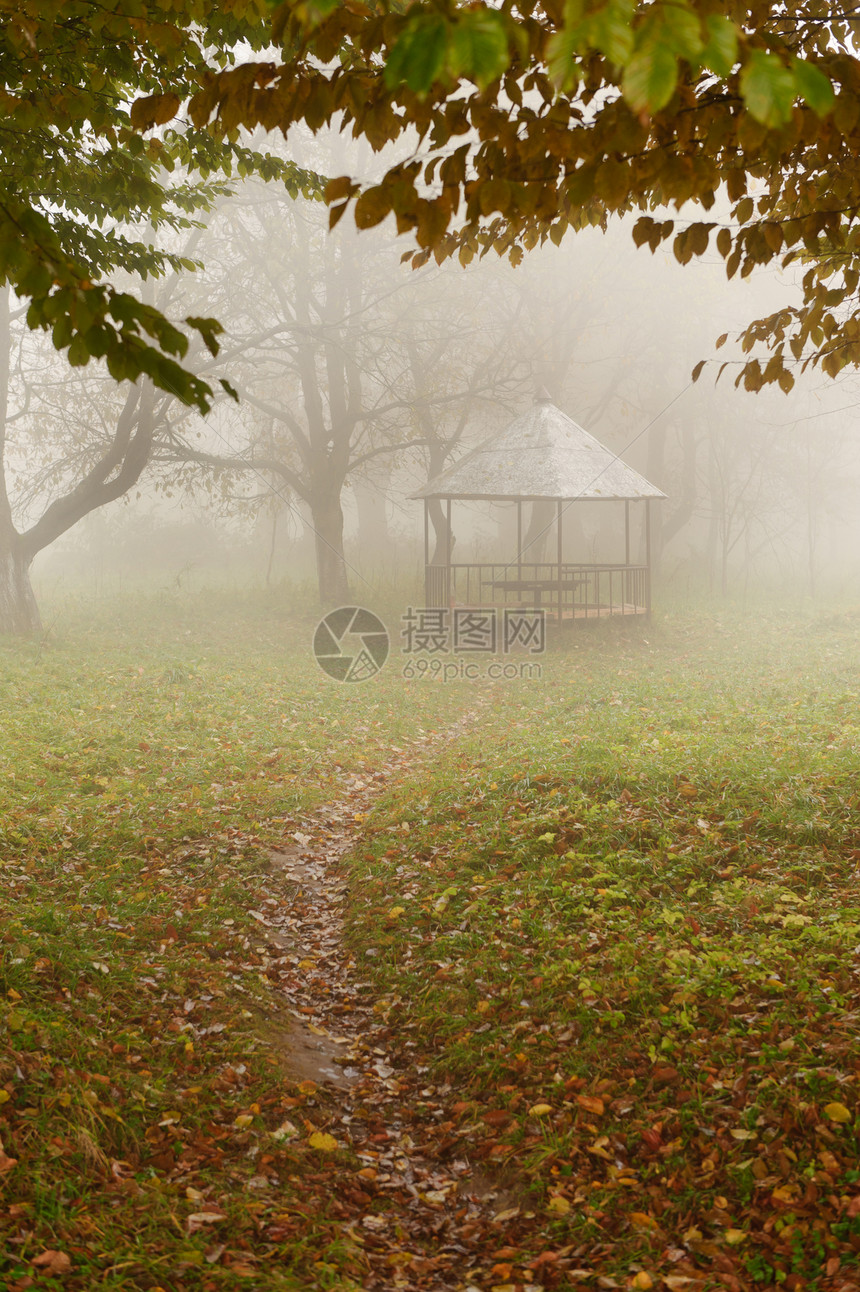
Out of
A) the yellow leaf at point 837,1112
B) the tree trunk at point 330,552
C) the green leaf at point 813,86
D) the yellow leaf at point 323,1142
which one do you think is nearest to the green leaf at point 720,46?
the green leaf at point 813,86

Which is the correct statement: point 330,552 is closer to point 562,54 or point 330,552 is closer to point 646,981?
point 646,981

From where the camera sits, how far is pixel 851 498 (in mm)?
35062

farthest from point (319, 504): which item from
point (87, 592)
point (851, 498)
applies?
point (851, 498)

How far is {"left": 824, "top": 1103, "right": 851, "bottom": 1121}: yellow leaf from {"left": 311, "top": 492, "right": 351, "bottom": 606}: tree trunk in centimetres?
1757

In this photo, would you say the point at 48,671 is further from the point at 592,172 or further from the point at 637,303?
the point at 637,303

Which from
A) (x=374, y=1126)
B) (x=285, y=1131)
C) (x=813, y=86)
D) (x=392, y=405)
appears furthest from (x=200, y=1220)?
(x=392, y=405)

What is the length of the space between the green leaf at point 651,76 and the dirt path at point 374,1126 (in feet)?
11.7

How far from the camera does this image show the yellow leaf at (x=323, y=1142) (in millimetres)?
3780

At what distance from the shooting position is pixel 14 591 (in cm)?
1602

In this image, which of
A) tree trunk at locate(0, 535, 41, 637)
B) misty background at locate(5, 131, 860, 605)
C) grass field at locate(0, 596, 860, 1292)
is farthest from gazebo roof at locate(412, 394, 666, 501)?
grass field at locate(0, 596, 860, 1292)

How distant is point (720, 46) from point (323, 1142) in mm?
4017

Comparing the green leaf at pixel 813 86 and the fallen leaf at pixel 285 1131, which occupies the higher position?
the green leaf at pixel 813 86

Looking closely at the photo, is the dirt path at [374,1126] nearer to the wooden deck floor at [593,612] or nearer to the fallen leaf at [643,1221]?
the fallen leaf at [643,1221]

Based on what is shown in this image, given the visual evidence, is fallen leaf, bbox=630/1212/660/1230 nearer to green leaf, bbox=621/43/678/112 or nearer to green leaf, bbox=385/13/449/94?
green leaf, bbox=621/43/678/112
